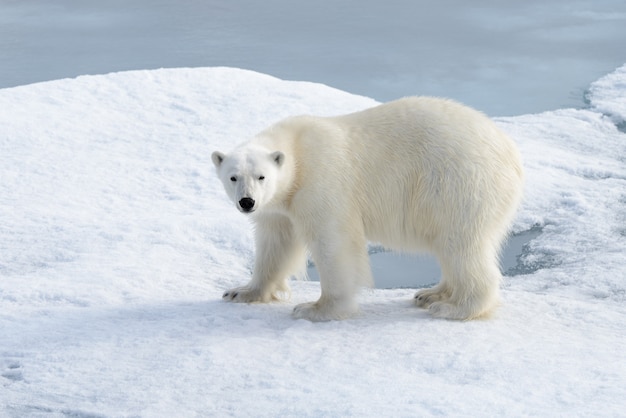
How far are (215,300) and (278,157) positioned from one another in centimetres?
86

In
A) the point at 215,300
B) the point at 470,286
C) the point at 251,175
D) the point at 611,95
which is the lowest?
the point at 215,300

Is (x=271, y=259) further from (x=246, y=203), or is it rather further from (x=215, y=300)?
(x=246, y=203)

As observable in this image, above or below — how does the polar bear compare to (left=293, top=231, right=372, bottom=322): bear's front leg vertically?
above

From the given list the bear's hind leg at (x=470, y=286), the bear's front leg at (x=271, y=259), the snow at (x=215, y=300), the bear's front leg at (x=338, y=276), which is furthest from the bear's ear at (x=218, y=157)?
the bear's hind leg at (x=470, y=286)

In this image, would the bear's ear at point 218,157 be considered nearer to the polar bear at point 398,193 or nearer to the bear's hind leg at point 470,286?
the polar bear at point 398,193

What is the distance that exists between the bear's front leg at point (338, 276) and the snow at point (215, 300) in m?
0.07

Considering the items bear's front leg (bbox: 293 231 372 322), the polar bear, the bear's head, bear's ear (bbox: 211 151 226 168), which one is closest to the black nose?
the bear's head

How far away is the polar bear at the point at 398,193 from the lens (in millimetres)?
3488

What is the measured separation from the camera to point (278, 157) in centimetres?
335

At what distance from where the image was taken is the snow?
2.89 m

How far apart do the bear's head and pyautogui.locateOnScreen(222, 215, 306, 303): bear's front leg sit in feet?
1.31

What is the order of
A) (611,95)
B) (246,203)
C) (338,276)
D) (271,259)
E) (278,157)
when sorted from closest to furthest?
(246,203)
(278,157)
(338,276)
(271,259)
(611,95)

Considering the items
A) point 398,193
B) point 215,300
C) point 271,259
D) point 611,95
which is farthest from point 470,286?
point 611,95

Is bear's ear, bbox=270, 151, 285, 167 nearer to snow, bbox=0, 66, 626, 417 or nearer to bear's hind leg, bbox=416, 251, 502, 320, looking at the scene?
snow, bbox=0, 66, 626, 417
